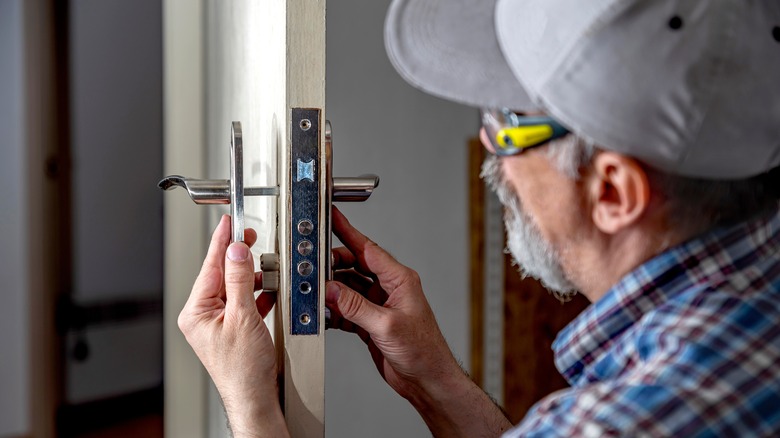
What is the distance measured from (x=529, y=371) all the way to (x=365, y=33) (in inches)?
47.0

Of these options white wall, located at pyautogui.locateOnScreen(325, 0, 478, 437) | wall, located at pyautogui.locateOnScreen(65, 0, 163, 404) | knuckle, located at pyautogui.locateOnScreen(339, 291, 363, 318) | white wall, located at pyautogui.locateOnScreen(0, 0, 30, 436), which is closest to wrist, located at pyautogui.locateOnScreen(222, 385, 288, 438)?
knuckle, located at pyautogui.locateOnScreen(339, 291, 363, 318)

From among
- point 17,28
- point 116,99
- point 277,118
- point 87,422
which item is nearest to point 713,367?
point 277,118

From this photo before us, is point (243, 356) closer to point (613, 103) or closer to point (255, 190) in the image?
point (255, 190)

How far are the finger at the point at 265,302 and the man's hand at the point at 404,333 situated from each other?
57 millimetres

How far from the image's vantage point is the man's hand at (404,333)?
0.79m

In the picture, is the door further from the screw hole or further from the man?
the screw hole

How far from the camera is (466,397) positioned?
90 centimetres

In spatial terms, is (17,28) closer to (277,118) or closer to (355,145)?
(355,145)

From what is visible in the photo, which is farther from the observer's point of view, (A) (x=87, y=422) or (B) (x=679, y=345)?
(A) (x=87, y=422)

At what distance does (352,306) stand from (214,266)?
0.14 metres

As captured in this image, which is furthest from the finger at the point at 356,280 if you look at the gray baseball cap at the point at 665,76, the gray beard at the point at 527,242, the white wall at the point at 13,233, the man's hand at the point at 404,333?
the white wall at the point at 13,233

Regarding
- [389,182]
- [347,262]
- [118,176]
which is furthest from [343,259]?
[389,182]

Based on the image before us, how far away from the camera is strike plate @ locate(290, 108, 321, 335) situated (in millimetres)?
629

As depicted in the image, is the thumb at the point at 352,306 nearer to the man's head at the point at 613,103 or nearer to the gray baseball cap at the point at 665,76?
the man's head at the point at 613,103
